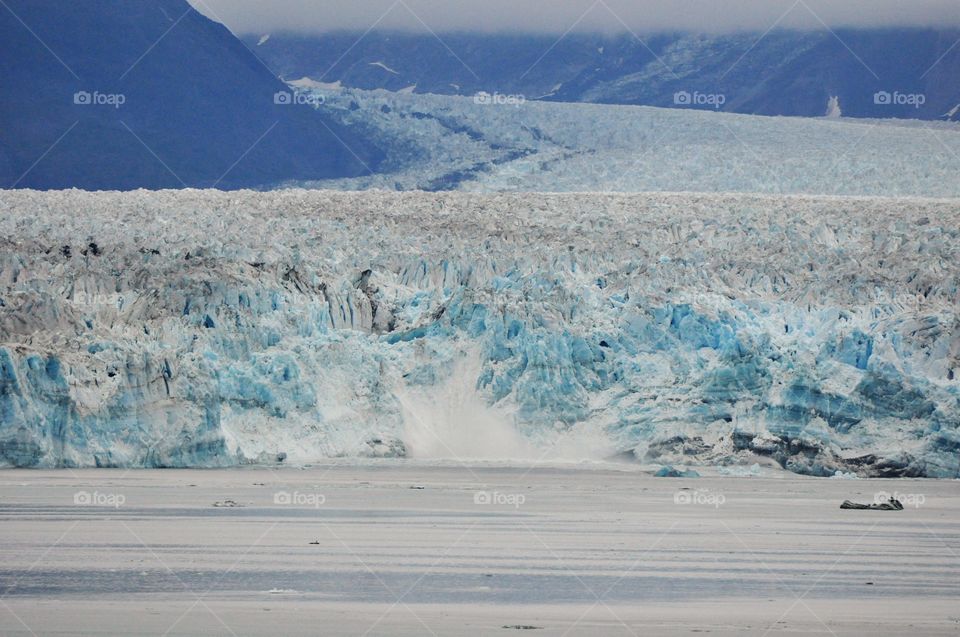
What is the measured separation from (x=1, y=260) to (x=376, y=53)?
28152 millimetres

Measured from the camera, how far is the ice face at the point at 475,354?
17047 mm

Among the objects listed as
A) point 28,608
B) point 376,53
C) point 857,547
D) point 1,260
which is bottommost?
point 857,547

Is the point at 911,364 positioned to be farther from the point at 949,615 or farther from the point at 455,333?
the point at 949,615

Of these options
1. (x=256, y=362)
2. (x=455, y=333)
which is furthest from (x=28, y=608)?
(x=455, y=333)

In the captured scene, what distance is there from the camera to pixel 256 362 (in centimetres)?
1788
